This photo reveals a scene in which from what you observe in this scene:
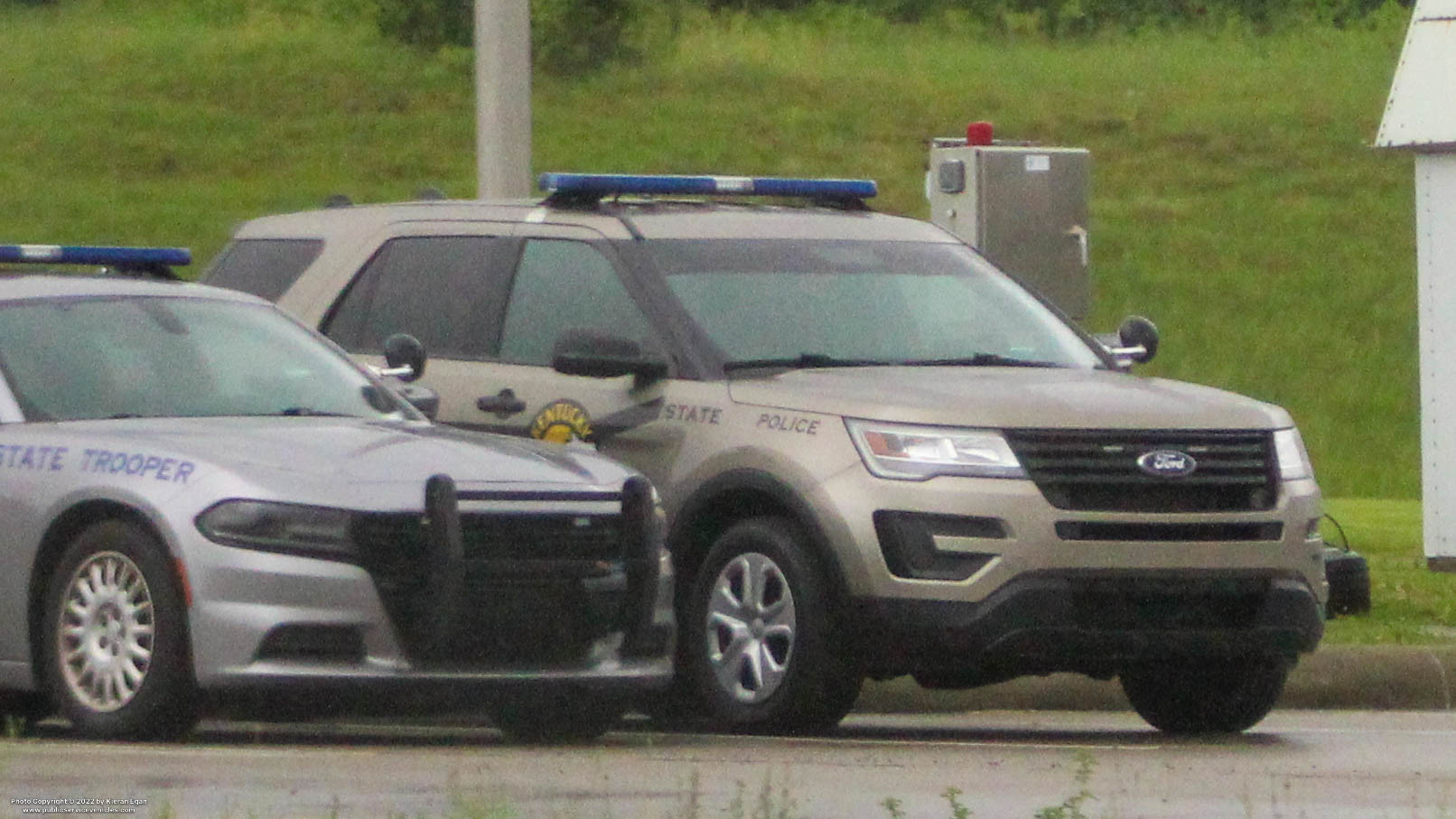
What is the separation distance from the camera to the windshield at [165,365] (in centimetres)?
1062

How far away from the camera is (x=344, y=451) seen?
1007cm

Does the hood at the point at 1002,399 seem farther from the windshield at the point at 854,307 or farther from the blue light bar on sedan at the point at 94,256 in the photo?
the blue light bar on sedan at the point at 94,256

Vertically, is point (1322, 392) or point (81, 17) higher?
point (81, 17)

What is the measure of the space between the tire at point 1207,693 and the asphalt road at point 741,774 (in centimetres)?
11

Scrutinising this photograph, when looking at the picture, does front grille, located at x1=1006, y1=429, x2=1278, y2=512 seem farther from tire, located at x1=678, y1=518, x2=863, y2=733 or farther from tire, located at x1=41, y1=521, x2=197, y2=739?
tire, located at x1=41, y1=521, x2=197, y2=739

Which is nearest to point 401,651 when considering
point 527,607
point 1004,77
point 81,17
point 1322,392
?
point 527,607

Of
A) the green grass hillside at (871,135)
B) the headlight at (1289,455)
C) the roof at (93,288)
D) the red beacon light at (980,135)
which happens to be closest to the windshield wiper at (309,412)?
the roof at (93,288)

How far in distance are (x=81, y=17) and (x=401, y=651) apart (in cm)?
4608

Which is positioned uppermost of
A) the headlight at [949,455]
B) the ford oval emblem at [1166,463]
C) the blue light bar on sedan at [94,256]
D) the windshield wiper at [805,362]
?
the blue light bar on sedan at [94,256]

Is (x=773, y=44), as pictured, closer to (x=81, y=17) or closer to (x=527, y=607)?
(x=81, y=17)

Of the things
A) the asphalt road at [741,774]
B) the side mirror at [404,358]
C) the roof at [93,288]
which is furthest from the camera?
the side mirror at [404,358]

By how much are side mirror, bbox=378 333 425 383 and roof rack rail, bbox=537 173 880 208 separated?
2.49 feet

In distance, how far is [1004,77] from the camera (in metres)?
48.6

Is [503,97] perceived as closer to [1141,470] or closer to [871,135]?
[1141,470]
